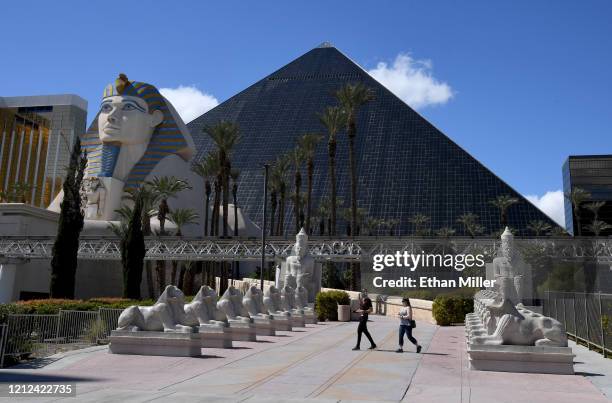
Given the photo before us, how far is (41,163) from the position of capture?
112 m

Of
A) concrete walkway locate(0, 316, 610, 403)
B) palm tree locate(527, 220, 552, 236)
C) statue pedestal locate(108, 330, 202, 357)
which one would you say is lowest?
concrete walkway locate(0, 316, 610, 403)

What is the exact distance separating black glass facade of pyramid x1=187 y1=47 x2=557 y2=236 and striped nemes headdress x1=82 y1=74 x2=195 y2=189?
19.4 meters

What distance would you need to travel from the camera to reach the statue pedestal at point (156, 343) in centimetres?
1062

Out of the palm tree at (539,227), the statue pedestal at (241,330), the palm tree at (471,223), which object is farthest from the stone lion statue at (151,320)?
the palm tree at (539,227)

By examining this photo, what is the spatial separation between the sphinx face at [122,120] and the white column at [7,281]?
14840 millimetres

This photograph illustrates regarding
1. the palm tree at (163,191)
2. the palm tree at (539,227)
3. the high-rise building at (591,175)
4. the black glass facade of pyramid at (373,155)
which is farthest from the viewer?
the high-rise building at (591,175)

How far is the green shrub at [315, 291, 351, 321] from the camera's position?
23.0 m

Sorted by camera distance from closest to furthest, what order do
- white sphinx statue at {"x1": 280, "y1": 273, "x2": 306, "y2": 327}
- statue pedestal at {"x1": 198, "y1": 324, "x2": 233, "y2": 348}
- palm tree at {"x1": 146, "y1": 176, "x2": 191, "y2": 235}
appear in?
statue pedestal at {"x1": 198, "y1": 324, "x2": 233, "y2": 348}
white sphinx statue at {"x1": 280, "y1": 273, "x2": 306, "y2": 327}
palm tree at {"x1": 146, "y1": 176, "x2": 191, "y2": 235}

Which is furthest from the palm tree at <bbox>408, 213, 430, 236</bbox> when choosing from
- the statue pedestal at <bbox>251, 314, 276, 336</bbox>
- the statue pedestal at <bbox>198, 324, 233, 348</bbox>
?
the statue pedestal at <bbox>198, 324, 233, 348</bbox>

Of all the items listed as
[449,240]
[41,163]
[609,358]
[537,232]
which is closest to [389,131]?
[537,232]

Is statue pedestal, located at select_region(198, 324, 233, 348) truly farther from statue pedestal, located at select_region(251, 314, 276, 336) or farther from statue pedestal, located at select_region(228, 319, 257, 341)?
statue pedestal, located at select_region(251, 314, 276, 336)

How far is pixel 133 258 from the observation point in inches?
1094

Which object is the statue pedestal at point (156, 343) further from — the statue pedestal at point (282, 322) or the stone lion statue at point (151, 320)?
the statue pedestal at point (282, 322)

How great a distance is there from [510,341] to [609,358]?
371 cm
